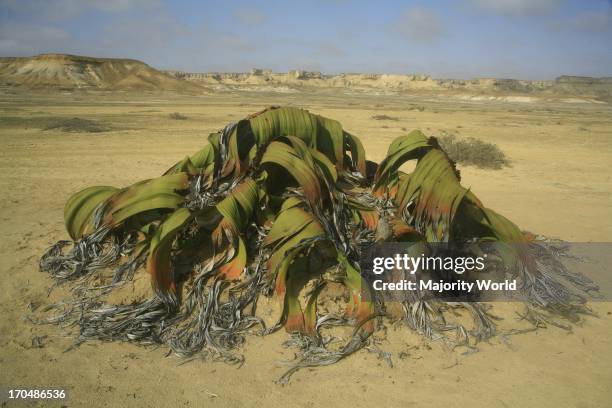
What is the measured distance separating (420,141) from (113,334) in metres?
2.69

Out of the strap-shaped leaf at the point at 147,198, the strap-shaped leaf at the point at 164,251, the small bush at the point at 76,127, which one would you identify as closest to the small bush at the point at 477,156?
the strap-shaped leaf at the point at 147,198

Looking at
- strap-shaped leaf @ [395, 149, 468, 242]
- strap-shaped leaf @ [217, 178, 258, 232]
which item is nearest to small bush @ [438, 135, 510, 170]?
strap-shaped leaf @ [395, 149, 468, 242]

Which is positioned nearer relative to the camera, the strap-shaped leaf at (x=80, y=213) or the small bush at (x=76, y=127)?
the strap-shaped leaf at (x=80, y=213)

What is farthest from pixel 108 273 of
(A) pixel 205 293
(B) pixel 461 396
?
(B) pixel 461 396

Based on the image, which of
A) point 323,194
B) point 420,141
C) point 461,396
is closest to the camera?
point 461,396

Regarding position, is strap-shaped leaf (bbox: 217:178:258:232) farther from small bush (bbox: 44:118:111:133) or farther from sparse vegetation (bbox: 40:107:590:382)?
small bush (bbox: 44:118:111:133)

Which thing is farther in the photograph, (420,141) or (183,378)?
(420,141)

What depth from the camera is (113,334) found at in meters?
2.75

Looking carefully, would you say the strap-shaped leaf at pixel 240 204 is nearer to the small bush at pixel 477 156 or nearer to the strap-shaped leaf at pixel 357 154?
the strap-shaped leaf at pixel 357 154

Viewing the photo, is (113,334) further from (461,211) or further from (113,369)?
(461,211)

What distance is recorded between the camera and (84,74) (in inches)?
2274

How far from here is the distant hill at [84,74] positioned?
53250 mm

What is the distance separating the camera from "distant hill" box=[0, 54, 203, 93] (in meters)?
53.2

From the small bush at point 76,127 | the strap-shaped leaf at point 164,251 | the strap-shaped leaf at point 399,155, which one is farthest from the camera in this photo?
the small bush at point 76,127
